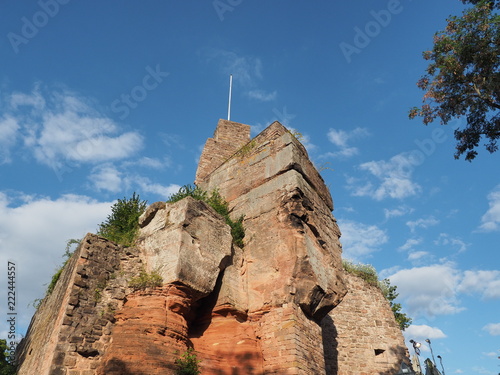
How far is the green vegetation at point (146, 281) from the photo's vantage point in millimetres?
7078

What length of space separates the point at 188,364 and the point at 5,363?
5718 millimetres

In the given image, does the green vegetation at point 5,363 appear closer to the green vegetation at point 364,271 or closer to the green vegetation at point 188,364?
the green vegetation at point 188,364

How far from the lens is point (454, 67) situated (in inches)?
371

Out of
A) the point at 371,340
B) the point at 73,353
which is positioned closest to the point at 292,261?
A: the point at 73,353

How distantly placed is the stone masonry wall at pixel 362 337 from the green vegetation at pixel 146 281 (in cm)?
722

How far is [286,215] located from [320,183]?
2439 mm

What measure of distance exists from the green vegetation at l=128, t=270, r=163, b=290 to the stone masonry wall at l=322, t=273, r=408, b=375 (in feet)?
23.7

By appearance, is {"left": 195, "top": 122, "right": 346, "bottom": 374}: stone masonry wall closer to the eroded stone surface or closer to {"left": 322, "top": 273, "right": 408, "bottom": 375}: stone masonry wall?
the eroded stone surface

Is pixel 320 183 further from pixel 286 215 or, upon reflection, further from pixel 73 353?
pixel 73 353

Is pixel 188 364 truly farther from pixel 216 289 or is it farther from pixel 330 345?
pixel 330 345

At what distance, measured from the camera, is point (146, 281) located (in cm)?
712

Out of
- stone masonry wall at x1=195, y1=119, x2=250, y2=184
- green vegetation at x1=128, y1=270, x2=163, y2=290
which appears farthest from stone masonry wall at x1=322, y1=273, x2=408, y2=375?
green vegetation at x1=128, y1=270, x2=163, y2=290

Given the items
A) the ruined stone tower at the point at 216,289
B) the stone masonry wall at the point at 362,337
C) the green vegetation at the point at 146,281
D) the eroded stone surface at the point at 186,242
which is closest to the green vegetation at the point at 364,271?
the stone masonry wall at the point at 362,337

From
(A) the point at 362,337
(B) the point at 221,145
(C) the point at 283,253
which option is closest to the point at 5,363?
(C) the point at 283,253
